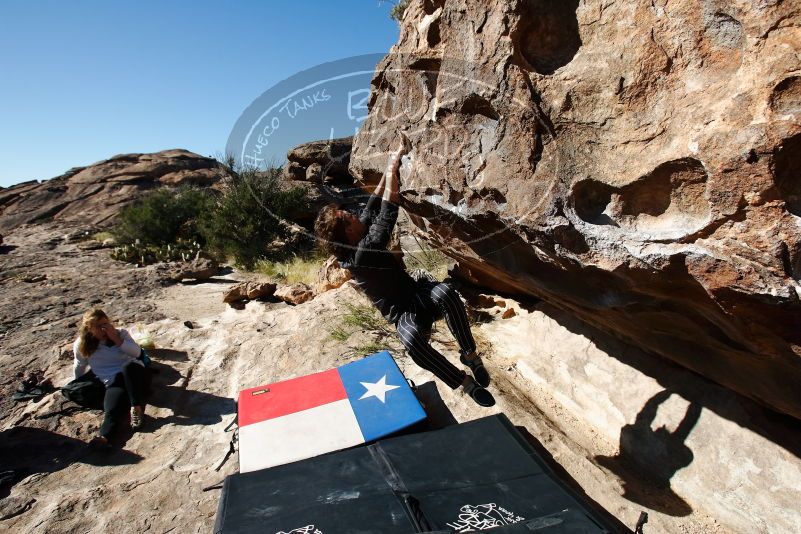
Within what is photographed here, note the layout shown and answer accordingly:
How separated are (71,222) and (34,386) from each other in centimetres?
1425

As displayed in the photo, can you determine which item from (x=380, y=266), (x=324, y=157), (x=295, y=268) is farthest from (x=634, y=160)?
(x=324, y=157)

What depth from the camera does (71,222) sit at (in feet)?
53.5

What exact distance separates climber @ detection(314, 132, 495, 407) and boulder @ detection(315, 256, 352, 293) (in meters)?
3.04

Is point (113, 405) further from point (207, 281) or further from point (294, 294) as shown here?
point (207, 281)

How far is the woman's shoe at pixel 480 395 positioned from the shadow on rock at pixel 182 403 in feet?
6.57

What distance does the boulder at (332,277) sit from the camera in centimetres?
646

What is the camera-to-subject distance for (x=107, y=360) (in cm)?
416

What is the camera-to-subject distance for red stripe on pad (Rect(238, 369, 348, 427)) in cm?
339

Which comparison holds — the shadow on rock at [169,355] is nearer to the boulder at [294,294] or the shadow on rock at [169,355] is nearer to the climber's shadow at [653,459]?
the boulder at [294,294]

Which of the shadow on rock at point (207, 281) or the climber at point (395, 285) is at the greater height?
the climber at point (395, 285)

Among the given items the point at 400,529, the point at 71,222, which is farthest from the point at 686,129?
the point at 71,222

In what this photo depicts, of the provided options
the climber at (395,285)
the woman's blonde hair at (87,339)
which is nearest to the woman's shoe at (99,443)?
the woman's blonde hair at (87,339)

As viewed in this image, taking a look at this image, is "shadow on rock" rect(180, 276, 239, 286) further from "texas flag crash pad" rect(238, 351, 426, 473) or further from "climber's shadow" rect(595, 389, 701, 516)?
"climber's shadow" rect(595, 389, 701, 516)

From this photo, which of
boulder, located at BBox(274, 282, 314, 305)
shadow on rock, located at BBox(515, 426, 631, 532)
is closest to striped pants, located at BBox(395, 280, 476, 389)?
shadow on rock, located at BBox(515, 426, 631, 532)
